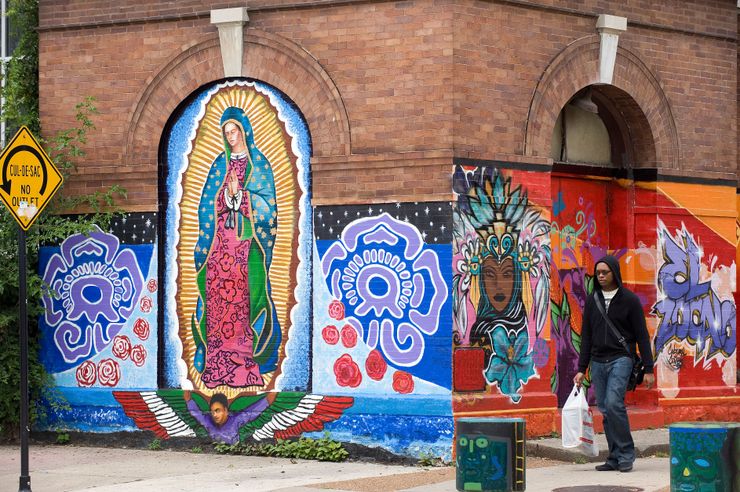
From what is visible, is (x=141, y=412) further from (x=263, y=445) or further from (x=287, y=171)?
(x=287, y=171)

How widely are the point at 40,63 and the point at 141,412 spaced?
431cm

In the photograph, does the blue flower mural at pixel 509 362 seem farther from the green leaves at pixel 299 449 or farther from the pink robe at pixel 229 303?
the pink robe at pixel 229 303

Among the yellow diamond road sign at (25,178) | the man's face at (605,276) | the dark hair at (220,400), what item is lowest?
the dark hair at (220,400)

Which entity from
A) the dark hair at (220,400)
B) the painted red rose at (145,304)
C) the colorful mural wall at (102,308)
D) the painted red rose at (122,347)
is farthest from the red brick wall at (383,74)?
the dark hair at (220,400)

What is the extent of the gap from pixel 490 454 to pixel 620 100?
6750 mm

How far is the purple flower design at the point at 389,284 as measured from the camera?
13062 millimetres

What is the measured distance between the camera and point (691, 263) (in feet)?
50.2

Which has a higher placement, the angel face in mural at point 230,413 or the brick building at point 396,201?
the brick building at point 396,201

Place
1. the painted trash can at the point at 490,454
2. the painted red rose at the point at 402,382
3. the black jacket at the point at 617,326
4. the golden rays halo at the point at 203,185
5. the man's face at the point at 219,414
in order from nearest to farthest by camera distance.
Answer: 1. the painted trash can at the point at 490,454
2. the black jacket at the point at 617,326
3. the painted red rose at the point at 402,382
4. the golden rays halo at the point at 203,185
5. the man's face at the point at 219,414

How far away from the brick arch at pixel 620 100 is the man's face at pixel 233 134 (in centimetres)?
318

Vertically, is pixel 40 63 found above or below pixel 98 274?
above

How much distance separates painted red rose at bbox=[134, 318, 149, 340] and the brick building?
44mm

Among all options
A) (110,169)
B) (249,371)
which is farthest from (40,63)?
(249,371)

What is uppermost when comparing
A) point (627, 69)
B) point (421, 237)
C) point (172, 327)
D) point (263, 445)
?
point (627, 69)
